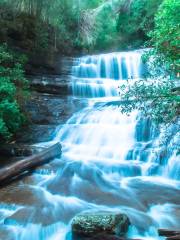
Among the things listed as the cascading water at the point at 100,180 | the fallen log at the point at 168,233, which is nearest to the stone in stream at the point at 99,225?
the cascading water at the point at 100,180

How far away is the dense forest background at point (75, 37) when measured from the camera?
25.5 feet

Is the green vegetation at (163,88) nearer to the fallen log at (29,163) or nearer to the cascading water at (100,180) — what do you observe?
the cascading water at (100,180)

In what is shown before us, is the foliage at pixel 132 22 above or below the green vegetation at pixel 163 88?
above

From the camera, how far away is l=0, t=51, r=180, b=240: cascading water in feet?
21.2

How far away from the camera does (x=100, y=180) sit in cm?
877

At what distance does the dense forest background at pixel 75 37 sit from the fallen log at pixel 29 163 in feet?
2.93

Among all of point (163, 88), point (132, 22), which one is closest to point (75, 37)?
point (132, 22)

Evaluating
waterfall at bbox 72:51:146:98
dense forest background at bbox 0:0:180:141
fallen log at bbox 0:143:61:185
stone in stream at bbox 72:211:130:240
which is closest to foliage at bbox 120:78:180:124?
dense forest background at bbox 0:0:180:141

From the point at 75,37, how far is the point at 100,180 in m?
11.0

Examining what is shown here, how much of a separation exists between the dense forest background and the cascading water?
1626 millimetres

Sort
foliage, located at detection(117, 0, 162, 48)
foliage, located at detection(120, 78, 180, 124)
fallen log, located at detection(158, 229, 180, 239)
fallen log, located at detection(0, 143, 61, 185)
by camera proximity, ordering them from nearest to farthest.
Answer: fallen log, located at detection(158, 229, 180, 239) → foliage, located at detection(120, 78, 180, 124) → fallen log, located at detection(0, 143, 61, 185) → foliage, located at detection(117, 0, 162, 48)

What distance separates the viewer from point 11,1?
14.5 m

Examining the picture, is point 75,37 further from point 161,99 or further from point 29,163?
point 161,99

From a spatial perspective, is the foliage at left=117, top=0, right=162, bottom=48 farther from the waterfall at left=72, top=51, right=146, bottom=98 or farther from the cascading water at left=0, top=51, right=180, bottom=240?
the cascading water at left=0, top=51, right=180, bottom=240
